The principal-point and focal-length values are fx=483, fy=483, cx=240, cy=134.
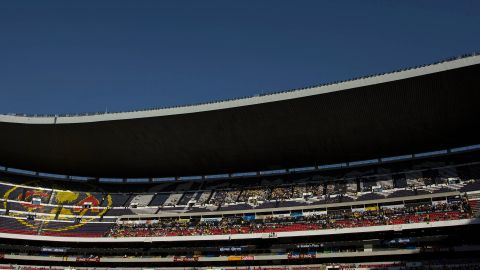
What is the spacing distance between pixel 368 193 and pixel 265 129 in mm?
13709

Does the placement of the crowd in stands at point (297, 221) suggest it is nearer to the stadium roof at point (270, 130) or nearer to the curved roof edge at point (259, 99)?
the stadium roof at point (270, 130)

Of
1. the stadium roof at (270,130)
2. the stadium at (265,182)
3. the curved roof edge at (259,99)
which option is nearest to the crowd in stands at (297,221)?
the stadium at (265,182)

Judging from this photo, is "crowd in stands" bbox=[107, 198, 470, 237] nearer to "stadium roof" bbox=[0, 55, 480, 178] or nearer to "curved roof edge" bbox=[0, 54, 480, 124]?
"stadium roof" bbox=[0, 55, 480, 178]

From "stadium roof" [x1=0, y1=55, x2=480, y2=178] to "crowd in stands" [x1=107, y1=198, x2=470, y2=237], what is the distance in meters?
8.90

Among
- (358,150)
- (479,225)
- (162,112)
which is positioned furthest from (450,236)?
(162,112)

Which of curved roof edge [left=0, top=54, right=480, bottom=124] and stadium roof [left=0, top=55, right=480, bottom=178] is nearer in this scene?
curved roof edge [left=0, top=54, right=480, bottom=124]

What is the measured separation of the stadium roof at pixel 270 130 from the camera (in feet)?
152

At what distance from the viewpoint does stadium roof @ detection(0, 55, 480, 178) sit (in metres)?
46.3

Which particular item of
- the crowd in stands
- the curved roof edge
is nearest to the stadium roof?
the curved roof edge

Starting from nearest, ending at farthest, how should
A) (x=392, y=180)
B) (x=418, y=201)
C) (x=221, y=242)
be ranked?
1. (x=418, y=201)
2. (x=221, y=242)
3. (x=392, y=180)

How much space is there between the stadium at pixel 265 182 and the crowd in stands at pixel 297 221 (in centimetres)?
20

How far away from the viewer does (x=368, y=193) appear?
54500 mm

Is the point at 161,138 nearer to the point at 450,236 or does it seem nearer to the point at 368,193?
the point at 368,193

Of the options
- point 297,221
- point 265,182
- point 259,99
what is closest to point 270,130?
point 259,99
